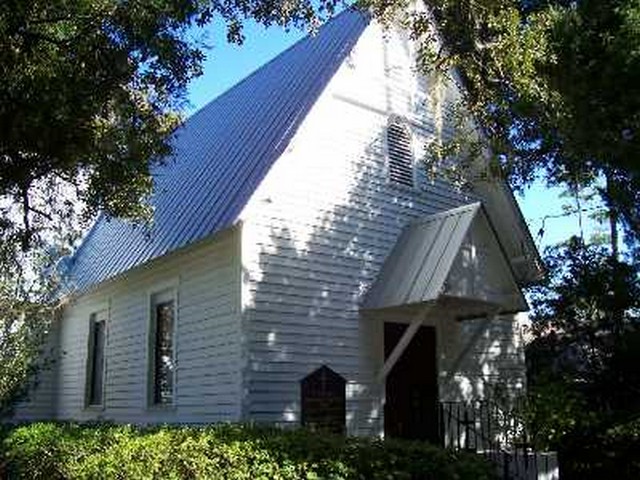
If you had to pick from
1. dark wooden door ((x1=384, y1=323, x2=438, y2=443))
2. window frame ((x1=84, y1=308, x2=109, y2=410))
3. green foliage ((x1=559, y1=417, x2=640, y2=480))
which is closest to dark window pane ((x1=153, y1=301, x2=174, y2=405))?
window frame ((x1=84, y1=308, x2=109, y2=410))

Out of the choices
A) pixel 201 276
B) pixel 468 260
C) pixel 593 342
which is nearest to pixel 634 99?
pixel 468 260

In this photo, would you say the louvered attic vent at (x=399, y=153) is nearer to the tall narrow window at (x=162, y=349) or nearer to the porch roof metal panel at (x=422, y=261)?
the porch roof metal panel at (x=422, y=261)

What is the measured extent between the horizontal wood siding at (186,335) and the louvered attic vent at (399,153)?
13.7 ft

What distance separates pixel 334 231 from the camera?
14.8m

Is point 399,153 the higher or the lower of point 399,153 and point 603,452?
the higher

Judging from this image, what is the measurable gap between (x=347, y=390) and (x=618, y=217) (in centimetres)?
637

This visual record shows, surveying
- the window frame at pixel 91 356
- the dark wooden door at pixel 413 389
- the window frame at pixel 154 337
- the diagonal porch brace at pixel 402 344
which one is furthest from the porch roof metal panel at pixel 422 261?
the window frame at pixel 91 356

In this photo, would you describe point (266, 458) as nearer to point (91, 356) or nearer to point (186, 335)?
point (186, 335)

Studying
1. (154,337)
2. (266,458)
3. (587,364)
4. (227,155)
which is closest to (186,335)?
(154,337)

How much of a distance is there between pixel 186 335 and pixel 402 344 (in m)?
3.95

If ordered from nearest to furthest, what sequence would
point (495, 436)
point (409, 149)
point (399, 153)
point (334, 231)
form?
point (334, 231) < point (495, 436) < point (399, 153) < point (409, 149)

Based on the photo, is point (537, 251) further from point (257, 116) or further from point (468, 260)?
point (257, 116)

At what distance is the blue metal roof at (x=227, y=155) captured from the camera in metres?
14.2

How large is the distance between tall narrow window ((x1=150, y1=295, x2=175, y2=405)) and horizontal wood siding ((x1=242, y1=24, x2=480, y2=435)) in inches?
121
